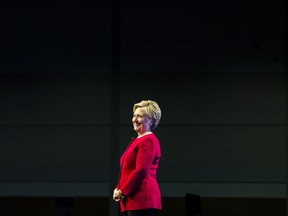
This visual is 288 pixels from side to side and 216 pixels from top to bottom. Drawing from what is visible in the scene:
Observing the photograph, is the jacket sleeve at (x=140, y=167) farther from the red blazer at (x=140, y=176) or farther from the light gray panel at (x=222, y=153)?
the light gray panel at (x=222, y=153)

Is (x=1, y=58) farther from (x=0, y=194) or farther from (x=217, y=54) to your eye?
(x=217, y=54)

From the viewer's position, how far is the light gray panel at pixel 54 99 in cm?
559

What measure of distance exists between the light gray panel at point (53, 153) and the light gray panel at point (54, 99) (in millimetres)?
108

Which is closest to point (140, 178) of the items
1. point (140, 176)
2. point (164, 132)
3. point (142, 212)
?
point (140, 176)

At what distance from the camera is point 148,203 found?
2.99 metres

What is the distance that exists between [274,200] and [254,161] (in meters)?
0.44

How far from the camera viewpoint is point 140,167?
2.94 m

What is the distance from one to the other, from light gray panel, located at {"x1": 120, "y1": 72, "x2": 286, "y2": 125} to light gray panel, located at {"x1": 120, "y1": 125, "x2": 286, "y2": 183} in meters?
0.11

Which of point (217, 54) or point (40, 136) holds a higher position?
point (217, 54)

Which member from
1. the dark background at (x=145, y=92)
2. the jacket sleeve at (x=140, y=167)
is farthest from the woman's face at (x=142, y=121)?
the dark background at (x=145, y=92)

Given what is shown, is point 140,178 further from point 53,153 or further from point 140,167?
point 53,153

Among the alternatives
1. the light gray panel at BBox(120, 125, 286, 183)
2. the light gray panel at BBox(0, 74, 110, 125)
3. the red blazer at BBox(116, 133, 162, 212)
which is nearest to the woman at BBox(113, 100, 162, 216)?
the red blazer at BBox(116, 133, 162, 212)

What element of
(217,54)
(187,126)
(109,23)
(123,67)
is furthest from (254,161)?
(109,23)

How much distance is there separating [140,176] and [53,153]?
112 inches
